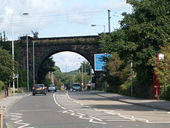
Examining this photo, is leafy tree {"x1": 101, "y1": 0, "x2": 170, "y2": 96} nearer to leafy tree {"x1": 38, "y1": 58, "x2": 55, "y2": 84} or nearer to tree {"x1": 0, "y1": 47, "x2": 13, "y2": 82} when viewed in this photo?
tree {"x1": 0, "y1": 47, "x2": 13, "y2": 82}

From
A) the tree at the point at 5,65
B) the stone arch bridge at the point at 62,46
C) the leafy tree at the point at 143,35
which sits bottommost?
the tree at the point at 5,65

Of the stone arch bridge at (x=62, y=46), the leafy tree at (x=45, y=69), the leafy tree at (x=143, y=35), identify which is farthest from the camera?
the leafy tree at (x=45, y=69)

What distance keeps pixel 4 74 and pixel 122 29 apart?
12.2m

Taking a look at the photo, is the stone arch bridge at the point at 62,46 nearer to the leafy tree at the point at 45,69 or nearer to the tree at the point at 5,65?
the leafy tree at the point at 45,69

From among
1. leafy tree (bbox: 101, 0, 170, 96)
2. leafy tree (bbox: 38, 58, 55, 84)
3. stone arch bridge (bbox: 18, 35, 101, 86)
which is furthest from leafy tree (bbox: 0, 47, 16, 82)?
leafy tree (bbox: 38, 58, 55, 84)

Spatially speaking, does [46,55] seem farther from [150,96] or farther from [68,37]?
[150,96]

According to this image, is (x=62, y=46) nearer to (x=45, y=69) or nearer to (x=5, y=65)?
(x=45, y=69)

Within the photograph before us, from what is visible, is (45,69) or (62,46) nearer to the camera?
(62,46)

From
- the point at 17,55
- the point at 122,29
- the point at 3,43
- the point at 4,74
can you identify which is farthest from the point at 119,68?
the point at 17,55

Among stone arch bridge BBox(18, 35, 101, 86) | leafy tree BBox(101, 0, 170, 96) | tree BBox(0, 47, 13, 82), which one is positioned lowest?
tree BBox(0, 47, 13, 82)

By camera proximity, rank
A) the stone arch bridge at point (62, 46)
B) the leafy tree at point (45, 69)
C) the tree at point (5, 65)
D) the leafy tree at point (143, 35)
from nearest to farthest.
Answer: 1. the leafy tree at point (143, 35)
2. the tree at point (5, 65)
3. the stone arch bridge at point (62, 46)
4. the leafy tree at point (45, 69)

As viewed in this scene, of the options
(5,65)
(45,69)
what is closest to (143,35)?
(5,65)

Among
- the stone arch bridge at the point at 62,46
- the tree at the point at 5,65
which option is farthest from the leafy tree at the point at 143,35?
the stone arch bridge at the point at 62,46

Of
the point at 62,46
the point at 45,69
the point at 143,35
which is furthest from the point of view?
the point at 45,69
